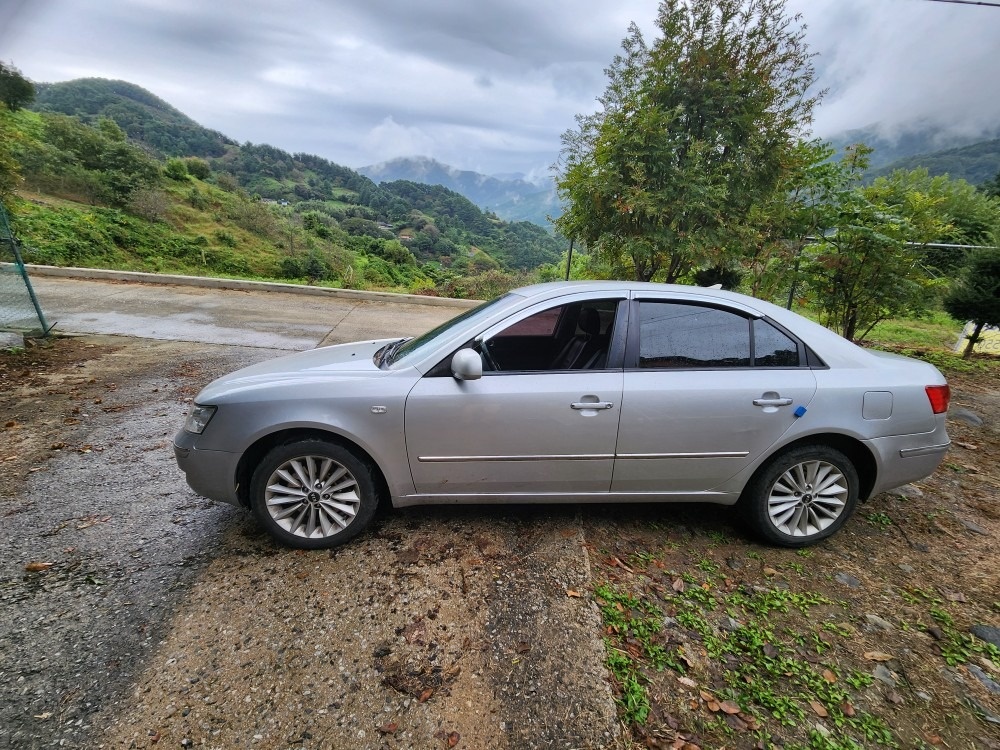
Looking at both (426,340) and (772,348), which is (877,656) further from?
(426,340)

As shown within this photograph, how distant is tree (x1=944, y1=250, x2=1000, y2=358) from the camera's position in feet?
22.3

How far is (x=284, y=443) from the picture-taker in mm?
2531

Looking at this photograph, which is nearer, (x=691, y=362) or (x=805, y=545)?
(x=691, y=362)

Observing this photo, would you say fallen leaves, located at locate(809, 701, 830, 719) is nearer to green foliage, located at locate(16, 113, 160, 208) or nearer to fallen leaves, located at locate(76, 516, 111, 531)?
fallen leaves, located at locate(76, 516, 111, 531)

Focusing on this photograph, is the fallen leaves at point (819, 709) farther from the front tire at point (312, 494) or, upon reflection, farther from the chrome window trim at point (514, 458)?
the front tire at point (312, 494)

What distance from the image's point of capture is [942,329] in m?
12.3

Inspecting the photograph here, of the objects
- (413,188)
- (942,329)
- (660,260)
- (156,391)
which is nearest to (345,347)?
(156,391)

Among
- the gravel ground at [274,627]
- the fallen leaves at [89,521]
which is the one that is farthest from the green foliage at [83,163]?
the gravel ground at [274,627]

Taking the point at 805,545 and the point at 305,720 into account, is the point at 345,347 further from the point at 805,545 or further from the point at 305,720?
the point at 805,545

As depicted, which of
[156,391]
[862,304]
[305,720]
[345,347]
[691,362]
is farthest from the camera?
[862,304]

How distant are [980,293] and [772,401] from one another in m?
7.30

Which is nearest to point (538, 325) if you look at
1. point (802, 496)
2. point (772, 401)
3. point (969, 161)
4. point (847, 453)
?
point (772, 401)

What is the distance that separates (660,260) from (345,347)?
14.1ft

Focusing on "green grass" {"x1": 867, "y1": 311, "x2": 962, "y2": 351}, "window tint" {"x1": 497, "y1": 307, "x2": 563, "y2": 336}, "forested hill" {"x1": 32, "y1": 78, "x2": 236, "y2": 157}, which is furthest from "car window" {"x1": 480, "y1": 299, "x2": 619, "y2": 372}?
"forested hill" {"x1": 32, "y1": 78, "x2": 236, "y2": 157}
